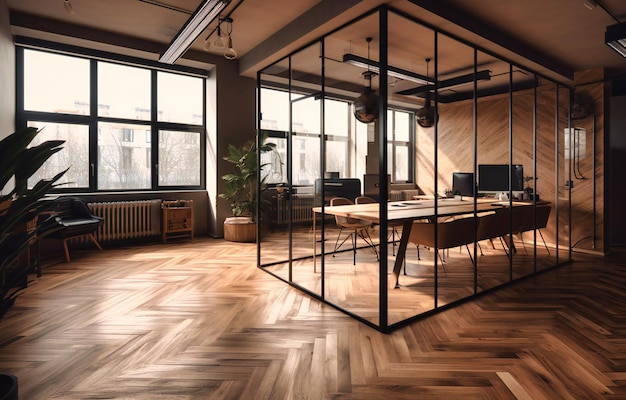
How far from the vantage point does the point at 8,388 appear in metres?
1.66

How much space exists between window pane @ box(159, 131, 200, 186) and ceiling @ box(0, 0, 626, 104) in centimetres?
138

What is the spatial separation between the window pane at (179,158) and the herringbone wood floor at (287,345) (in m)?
2.94

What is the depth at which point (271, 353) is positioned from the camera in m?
2.61

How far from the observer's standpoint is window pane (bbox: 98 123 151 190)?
6.27 meters

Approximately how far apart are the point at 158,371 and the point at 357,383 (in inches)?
49.1

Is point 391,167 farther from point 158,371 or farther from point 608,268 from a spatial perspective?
point 158,371

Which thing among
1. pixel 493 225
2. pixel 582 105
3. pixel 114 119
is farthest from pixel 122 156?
pixel 582 105

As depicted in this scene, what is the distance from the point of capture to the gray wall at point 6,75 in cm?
452

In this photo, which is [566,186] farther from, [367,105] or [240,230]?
[240,230]

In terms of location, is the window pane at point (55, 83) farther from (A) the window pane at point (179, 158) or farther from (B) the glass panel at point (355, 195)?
(B) the glass panel at point (355, 195)

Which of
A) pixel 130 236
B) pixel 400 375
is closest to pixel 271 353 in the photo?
pixel 400 375

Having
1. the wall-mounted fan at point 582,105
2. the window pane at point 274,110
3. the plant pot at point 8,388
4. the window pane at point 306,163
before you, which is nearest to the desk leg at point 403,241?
the plant pot at point 8,388

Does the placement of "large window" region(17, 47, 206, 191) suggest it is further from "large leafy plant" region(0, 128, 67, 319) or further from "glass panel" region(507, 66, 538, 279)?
"glass panel" region(507, 66, 538, 279)

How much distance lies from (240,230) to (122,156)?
237cm
